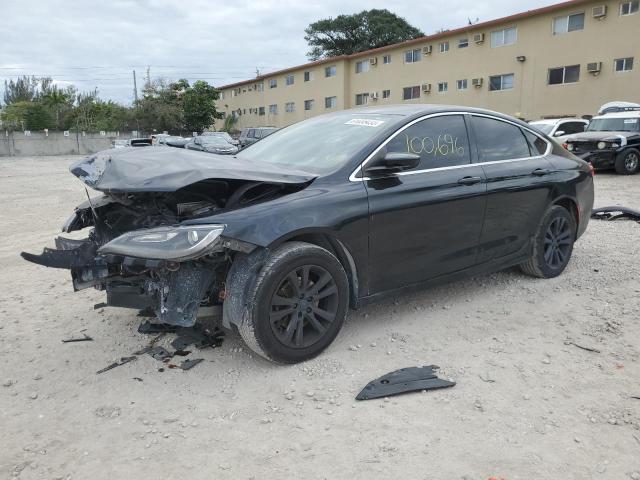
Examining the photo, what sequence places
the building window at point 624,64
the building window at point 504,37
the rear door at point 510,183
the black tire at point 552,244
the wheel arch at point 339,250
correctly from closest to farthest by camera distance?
the wheel arch at point 339,250, the rear door at point 510,183, the black tire at point 552,244, the building window at point 624,64, the building window at point 504,37

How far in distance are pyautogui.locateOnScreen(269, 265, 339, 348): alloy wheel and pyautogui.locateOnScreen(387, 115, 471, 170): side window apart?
1.12 metres

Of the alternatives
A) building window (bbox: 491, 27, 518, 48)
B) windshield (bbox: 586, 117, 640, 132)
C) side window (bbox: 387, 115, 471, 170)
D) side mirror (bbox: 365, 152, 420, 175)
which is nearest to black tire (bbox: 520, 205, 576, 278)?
side window (bbox: 387, 115, 471, 170)

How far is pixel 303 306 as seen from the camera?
332 centimetres

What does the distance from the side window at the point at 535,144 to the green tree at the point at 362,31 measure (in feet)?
163

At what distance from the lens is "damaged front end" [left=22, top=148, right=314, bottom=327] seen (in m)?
2.98

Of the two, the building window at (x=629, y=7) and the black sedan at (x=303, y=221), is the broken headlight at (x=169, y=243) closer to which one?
the black sedan at (x=303, y=221)

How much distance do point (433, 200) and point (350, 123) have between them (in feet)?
3.04

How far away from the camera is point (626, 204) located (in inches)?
380

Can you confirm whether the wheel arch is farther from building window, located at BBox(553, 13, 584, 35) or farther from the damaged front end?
building window, located at BBox(553, 13, 584, 35)

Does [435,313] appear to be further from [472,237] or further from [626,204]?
[626,204]

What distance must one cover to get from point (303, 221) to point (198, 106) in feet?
165

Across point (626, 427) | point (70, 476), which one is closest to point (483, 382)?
point (626, 427)

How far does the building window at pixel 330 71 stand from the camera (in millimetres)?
40188

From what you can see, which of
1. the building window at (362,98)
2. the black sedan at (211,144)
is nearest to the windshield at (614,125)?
the black sedan at (211,144)
